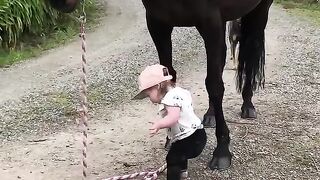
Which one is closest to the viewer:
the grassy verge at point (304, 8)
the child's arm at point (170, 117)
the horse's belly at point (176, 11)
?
the child's arm at point (170, 117)

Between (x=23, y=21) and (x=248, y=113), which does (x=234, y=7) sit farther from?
(x=23, y=21)

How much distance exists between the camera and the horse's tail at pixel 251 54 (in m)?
4.78

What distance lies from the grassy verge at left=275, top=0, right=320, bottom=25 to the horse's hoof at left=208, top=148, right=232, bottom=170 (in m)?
6.47

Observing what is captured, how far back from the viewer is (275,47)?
26.3 ft

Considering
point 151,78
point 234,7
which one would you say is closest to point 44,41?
point 234,7

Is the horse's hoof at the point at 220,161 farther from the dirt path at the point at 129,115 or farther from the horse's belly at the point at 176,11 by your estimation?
the horse's belly at the point at 176,11

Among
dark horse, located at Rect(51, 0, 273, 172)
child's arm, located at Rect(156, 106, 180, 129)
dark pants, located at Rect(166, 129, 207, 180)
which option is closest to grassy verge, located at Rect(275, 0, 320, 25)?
dark horse, located at Rect(51, 0, 273, 172)

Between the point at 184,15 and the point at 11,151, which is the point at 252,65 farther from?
the point at 11,151

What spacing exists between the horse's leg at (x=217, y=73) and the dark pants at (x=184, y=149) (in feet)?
1.73

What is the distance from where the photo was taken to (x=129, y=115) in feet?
16.9

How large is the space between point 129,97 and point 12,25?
291 cm

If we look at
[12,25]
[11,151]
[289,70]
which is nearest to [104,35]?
[12,25]

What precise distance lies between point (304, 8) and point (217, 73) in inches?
320

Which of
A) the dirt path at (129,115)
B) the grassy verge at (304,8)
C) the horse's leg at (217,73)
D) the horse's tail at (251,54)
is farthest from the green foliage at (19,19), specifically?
the grassy verge at (304,8)
